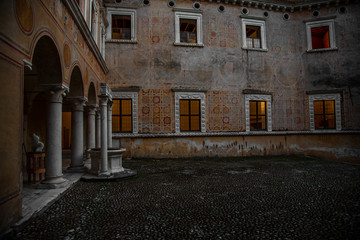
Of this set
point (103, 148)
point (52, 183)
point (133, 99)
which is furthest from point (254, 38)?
point (52, 183)

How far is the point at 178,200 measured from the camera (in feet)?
15.8

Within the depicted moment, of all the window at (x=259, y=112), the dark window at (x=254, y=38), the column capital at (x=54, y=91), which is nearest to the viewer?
the column capital at (x=54, y=91)

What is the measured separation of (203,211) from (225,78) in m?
10.2

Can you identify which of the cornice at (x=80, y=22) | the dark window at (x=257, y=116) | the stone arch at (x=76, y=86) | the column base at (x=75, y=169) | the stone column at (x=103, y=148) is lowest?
the column base at (x=75, y=169)

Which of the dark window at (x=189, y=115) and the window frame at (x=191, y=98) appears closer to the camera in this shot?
the window frame at (x=191, y=98)

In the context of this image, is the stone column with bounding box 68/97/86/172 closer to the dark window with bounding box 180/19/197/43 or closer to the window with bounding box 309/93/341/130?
the dark window with bounding box 180/19/197/43

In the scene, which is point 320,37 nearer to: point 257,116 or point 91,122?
point 257,116

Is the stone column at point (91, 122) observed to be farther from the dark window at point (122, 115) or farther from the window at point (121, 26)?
Answer: the window at point (121, 26)

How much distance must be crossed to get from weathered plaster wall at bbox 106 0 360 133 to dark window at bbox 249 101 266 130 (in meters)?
0.71

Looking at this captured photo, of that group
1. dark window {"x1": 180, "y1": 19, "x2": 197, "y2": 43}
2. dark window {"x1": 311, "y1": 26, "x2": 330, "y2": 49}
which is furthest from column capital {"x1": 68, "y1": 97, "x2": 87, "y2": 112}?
dark window {"x1": 311, "y1": 26, "x2": 330, "y2": 49}

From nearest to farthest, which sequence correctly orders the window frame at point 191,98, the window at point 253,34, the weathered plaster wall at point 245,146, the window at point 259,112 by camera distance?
the weathered plaster wall at point 245,146 → the window frame at point 191,98 → the window at point 259,112 → the window at point 253,34

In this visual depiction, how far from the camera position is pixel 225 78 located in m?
13.2

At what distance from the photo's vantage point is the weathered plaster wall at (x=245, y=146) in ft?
39.4

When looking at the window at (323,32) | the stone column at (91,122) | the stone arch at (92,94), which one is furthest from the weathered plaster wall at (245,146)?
the window at (323,32)
